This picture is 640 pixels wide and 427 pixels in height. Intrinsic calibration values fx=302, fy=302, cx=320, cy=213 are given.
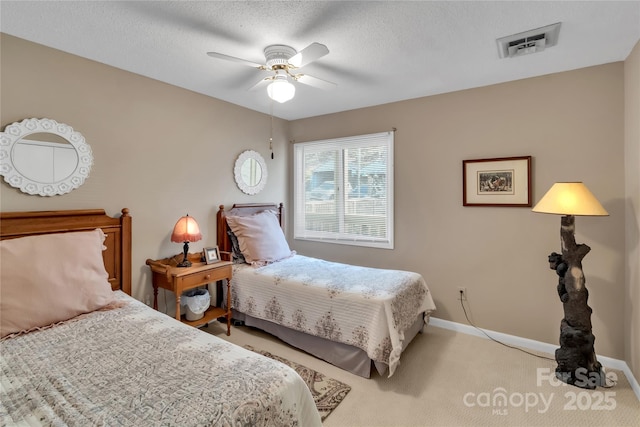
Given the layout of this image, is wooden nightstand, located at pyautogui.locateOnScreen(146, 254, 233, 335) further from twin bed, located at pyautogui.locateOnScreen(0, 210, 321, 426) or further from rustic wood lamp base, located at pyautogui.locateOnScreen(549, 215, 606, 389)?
rustic wood lamp base, located at pyautogui.locateOnScreen(549, 215, 606, 389)

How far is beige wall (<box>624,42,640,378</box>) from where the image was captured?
82.8 inches

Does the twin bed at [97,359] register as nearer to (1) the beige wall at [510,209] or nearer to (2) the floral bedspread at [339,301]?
(2) the floral bedspread at [339,301]

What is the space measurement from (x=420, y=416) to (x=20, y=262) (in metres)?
2.53

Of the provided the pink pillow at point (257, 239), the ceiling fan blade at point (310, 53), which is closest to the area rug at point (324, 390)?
the pink pillow at point (257, 239)

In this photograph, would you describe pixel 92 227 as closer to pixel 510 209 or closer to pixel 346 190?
pixel 346 190

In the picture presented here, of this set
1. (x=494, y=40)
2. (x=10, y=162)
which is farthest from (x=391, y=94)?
(x=10, y=162)

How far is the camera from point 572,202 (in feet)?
6.91

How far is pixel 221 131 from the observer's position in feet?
11.1

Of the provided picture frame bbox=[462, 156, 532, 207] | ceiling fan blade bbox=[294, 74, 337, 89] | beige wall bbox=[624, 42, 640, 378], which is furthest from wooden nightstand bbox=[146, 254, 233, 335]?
beige wall bbox=[624, 42, 640, 378]

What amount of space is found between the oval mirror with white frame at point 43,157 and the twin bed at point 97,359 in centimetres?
22

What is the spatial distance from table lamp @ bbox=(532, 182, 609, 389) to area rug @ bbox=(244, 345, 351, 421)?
1.65 meters

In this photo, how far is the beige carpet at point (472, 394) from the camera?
6.15ft

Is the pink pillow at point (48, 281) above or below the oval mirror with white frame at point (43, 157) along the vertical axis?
below

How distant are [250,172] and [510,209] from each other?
283 cm
